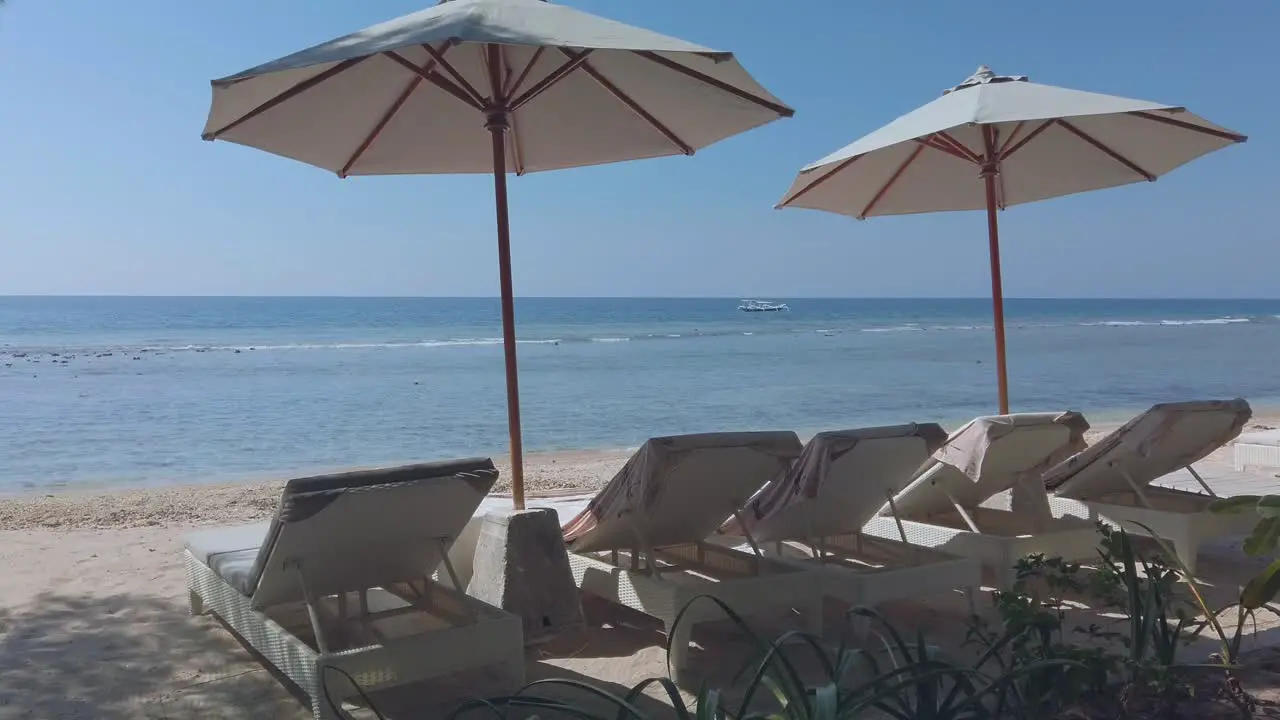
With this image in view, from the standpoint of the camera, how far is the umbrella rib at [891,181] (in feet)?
21.9

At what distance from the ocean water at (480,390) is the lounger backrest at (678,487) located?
7.53 m

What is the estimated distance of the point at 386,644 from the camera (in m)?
2.88

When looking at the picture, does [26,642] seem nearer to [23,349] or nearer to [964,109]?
[964,109]

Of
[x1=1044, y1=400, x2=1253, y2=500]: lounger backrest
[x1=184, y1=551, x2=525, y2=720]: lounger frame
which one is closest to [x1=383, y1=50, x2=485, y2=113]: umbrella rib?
[x1=184, y1=551, x2=525, y2=720]: lounger frame

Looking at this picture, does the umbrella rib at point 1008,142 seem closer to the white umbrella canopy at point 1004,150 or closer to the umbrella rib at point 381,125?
the white umbrella canopy at point 1004,150

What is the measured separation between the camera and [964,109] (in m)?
5.02

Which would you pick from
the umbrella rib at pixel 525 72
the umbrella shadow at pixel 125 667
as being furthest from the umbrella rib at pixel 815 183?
the umbrella shadow at pixel 125 667

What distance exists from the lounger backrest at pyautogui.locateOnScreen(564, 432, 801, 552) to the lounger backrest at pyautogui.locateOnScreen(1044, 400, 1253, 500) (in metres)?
1.86

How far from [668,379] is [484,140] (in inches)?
648

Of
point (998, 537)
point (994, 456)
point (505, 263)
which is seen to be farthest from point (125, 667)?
point (994, 456)

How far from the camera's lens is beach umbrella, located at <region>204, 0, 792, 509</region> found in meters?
3.53

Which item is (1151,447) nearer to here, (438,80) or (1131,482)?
(1131,482)

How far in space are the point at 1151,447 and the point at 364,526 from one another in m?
3.48

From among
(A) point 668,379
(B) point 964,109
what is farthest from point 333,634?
(A) point 668,379
